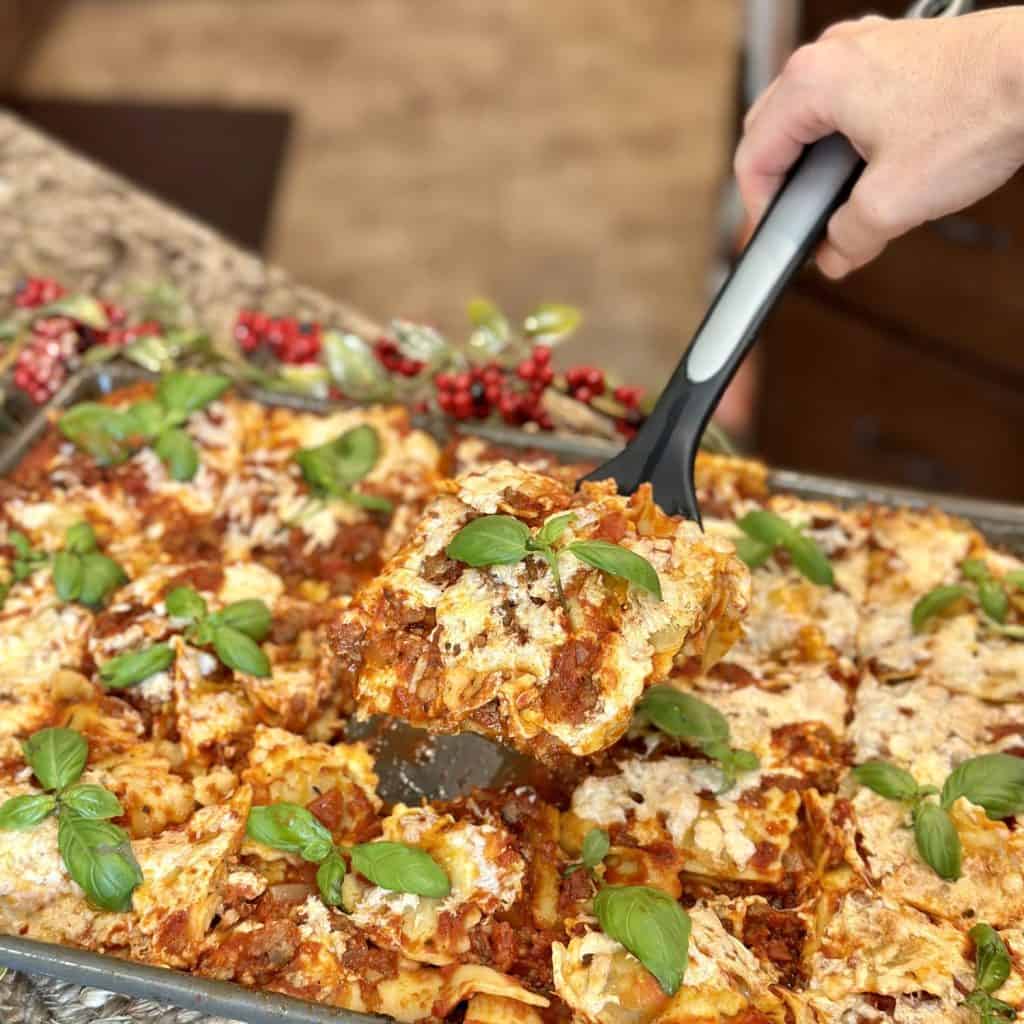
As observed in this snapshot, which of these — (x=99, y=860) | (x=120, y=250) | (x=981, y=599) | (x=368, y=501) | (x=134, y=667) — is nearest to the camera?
(x=99, y=860)

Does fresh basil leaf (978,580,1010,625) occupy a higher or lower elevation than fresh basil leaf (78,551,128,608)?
higher

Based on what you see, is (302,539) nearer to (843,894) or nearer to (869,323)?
(843,894)

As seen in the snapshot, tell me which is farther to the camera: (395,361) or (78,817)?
(395,361)

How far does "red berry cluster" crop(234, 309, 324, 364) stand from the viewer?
1.90m

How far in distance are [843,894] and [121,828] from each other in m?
0.76

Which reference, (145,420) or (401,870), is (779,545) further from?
(145,420)

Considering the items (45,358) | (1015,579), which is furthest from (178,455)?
(1015,579)

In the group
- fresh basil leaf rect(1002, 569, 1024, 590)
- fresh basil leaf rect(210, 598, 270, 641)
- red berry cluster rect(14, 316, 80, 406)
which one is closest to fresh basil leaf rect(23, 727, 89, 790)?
fresh basil leaf rect(210, 598, 270, 641)

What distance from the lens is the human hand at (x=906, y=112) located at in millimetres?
1214

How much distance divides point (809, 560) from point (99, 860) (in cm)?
92

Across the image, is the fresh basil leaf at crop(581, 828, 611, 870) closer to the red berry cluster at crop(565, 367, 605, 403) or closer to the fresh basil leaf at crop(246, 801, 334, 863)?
the fresh basil leaf at crop(246, 801, 334, 863)

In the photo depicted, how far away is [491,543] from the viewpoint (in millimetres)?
1153

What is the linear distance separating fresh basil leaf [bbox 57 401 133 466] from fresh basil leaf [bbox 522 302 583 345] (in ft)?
2.06

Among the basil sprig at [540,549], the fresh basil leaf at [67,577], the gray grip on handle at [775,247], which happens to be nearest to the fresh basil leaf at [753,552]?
the gray grip on handle at [775,247]
